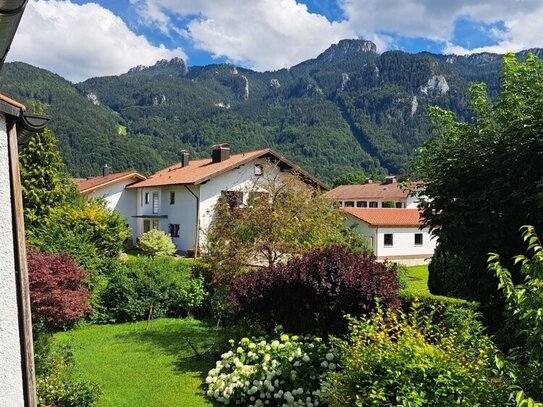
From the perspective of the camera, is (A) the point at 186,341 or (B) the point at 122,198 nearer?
(A) the point at 186,341

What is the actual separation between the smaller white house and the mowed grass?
21639mm

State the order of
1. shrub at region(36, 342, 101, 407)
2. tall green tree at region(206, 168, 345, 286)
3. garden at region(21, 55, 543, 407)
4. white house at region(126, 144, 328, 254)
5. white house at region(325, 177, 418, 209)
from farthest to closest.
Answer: white house at region(325, 177, 418, 209) → white house at region(126, 144, 328, 254) → tall green tree at region(206, 168, 345, 286) → shrub at region(36, 342, 101, 407) → garden at region(21, 55, 543, 407)

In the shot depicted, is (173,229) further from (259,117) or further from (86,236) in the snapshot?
(259,117)

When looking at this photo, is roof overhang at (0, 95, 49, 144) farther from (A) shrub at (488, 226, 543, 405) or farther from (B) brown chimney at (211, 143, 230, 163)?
(B) brown chimney at (211, 143, 230, 163)

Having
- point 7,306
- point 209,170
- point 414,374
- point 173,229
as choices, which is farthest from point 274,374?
point 173,229

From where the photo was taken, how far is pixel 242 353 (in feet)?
30.4

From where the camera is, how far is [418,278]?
2736 cm

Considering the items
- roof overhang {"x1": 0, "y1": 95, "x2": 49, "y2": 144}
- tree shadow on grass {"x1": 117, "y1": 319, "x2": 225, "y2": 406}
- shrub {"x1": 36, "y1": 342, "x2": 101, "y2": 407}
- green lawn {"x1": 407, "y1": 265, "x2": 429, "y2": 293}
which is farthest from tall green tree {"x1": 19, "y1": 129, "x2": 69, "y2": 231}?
roof overhang {"x1": 0, "y1": 95, "x2": 49, "y2": 144}

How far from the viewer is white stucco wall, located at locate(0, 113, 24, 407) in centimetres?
364

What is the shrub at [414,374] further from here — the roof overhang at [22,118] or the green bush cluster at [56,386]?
the roof overhang at [22,118]

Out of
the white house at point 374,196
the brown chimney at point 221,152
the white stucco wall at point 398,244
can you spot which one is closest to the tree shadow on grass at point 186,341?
the brown chimney at point 221,152

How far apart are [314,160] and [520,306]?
130190 mm

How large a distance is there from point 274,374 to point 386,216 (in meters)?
29.0

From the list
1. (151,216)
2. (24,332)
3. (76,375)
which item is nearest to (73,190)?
(151,216)
